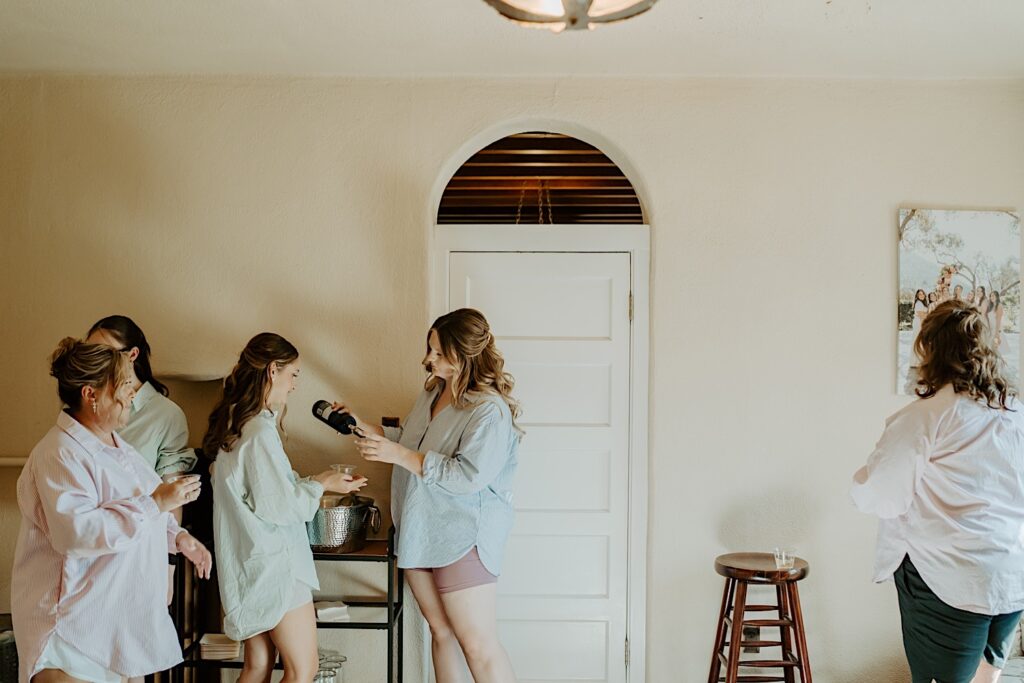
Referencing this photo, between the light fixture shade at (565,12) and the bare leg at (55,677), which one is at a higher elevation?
the light fixture shade at (565,12)

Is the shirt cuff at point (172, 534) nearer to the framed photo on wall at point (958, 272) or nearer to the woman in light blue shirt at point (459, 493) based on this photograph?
the woman in light blue shirt at point (459, 493)

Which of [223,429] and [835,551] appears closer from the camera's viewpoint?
[223,429]

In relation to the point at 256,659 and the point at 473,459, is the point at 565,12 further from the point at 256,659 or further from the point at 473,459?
the point at 256,659

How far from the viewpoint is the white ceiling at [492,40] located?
3000 mm

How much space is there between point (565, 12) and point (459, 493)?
1632 mm

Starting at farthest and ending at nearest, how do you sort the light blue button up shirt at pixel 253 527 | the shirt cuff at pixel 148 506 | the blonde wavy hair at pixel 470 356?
the blonde wavy hair at pixel 470 356 → the light blue button up shirt at pixel 253 527 → the shirt cuff at pixel 148 506

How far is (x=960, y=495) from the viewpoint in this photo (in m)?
2.60

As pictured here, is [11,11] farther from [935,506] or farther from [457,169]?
[935,506]

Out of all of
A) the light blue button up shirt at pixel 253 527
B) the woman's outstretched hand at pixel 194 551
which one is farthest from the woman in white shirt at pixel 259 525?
the woman's outstretched hand at pixel 194 551

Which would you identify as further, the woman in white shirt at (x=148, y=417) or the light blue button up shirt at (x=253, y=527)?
the woman in white shirt at (x=148, y=417)

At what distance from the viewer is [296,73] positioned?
3.64 metres

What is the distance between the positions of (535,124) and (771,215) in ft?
3.36

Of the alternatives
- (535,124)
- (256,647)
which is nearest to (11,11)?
(535,124)

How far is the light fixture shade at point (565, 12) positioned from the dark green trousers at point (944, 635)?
5.97ft
